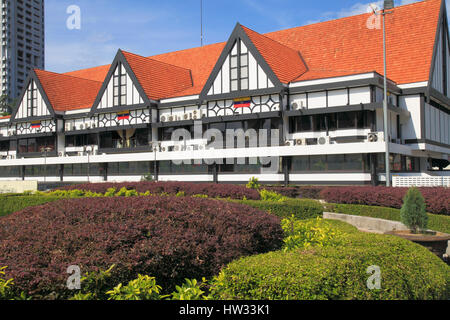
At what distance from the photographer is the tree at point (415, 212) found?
10961mm

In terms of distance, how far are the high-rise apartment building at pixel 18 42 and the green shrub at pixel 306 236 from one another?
122 meters

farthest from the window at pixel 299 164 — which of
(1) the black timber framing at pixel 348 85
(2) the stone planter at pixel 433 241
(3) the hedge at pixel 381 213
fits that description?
(2) the stone planter at pixel 433 241

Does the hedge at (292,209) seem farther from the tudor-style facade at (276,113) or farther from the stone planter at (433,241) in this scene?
the tudor-style facade at (276,113)

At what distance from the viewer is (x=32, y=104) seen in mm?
51031

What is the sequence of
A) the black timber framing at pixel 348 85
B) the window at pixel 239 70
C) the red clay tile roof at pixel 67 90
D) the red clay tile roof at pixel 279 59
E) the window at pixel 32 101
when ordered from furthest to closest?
the window at pixel 32 101
the red clay tile roof at pixel 67 90
the window at pixel 239 70
the red clay tile roof at pixel 279 59
the black timber framing at pixel 348 85

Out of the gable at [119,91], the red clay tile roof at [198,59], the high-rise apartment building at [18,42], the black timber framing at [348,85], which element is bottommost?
the black timber framing at [348,85]

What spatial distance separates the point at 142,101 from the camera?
4122cm

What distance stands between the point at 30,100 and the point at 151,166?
2094 cm

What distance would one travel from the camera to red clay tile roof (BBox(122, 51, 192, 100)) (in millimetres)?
42062

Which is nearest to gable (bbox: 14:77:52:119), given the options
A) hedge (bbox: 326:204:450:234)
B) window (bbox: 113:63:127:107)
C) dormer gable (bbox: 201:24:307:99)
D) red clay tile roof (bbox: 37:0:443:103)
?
window (bbox: 113:63:127:107)

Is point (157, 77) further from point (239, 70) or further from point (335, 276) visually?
point (335, 276)

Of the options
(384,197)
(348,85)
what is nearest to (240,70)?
(348,85)

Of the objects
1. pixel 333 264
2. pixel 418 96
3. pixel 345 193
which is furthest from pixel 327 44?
pixel 333 264

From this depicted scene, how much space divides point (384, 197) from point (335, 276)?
14410mm
